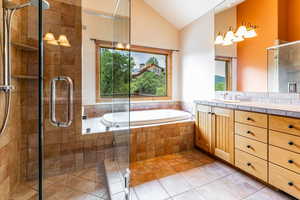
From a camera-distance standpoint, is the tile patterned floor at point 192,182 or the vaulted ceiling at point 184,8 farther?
the vaulted ceiling at point 184,8

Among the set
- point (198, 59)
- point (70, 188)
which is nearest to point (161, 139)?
point (70, 188)

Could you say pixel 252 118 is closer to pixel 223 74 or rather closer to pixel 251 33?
pixel 223 74

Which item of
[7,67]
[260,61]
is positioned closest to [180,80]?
[260,61]

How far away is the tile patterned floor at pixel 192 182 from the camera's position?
1464mm

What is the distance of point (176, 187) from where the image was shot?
5.25 feet

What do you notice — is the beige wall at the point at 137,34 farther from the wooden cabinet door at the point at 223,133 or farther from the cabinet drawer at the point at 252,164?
the cabinet drawer at the point at 252,164

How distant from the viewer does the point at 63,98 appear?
1.89m

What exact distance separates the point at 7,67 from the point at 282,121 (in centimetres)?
252

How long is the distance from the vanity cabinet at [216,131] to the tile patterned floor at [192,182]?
0.20m

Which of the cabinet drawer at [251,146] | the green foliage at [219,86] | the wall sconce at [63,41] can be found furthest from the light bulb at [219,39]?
the wall sconce at [63,41]

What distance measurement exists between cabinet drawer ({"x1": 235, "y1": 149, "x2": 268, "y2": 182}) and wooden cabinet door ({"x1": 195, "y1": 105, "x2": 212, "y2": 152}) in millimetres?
462

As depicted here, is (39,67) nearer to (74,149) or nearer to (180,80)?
(74,149)

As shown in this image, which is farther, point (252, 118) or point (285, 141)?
point (252, 118)

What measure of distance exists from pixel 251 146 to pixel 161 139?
1150 millimetres
